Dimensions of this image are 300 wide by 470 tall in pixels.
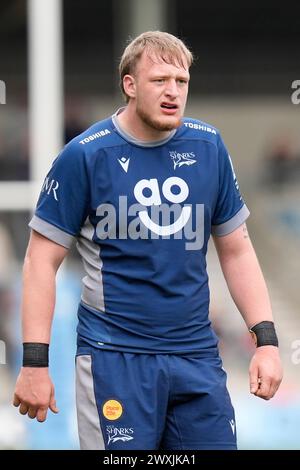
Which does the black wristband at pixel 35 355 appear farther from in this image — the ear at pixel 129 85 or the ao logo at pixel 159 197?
the ear at pixel 129 85

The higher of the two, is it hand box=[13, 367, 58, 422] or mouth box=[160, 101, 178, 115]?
mouth box=[160, 101, 178, 115]

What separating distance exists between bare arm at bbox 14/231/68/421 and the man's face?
1.90 ft

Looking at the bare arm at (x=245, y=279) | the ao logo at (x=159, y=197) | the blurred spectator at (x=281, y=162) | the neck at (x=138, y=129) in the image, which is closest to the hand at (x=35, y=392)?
the ao logo at (x=159, y=197)

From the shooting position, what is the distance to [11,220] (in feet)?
26.7

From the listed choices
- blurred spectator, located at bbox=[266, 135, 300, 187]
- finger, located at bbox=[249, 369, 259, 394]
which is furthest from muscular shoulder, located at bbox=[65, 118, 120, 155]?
blurred spectator, located at bbox=[266, 135, 300, 187]

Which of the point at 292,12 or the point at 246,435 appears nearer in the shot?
the point at 246,435

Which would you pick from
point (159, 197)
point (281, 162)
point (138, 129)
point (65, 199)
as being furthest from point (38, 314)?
point (281, 162)

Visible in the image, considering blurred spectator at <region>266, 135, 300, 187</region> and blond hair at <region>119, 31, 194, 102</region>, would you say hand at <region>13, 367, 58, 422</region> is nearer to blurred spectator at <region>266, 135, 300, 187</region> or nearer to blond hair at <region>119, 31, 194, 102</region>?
blond hair at <region>119, 31, 194, 102</region>

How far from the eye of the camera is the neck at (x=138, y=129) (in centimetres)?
407

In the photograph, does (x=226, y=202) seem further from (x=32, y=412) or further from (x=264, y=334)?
(x=32, y=412)

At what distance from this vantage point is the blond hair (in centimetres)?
403
